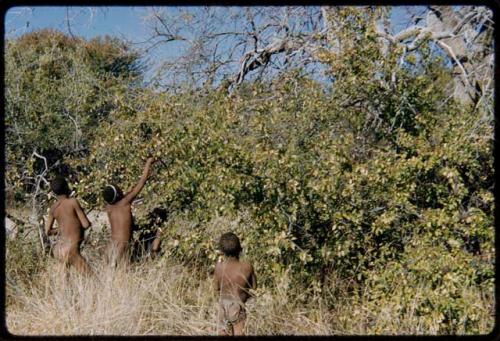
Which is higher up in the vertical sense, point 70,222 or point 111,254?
point 70,222

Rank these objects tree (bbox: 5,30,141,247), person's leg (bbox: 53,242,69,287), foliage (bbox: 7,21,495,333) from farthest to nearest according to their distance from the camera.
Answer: tree (bbox: 5,30,141,247)
person's leg (bbox: 53,242,69,287)
foliage (bbox: 7,21,495,333)

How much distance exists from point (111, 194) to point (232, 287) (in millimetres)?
2063

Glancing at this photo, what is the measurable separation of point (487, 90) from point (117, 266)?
12.9ft

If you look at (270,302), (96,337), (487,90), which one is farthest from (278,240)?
(487,90)

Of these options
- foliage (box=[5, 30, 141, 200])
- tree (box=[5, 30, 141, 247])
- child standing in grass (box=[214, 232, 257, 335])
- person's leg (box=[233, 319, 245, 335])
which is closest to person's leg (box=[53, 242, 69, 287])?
tree (box=[5, 30, 141, 247])

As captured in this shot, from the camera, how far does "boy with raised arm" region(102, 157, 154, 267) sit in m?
6.28

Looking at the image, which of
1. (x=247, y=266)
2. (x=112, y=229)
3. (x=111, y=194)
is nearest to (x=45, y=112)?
(x=111, y=194)

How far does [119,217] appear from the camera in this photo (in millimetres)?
6352

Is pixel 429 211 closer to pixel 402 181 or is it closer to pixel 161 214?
pixel 402 181

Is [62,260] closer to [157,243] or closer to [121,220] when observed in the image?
[121,220]

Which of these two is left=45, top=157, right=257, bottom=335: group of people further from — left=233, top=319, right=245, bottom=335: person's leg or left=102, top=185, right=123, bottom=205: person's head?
left=233, top=319, right=245, bottom=335: person's leg

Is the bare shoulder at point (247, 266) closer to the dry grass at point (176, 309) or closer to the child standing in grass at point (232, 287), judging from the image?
the child standing in grass at point (232, 287)

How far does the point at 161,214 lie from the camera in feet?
21.2

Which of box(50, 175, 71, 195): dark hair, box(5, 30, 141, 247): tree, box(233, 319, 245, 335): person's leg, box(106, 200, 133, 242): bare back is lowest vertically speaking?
box(233, 319, 245, 335): person's leg
